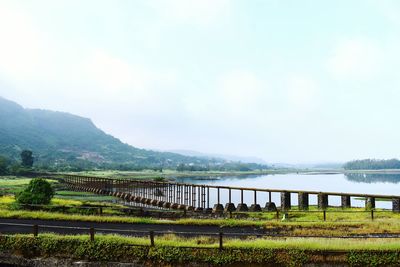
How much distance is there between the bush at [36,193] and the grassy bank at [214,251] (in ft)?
82.5

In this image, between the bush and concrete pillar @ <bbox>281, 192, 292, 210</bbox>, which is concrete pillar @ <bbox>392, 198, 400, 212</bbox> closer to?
concrete pillar @ <bbox>281, 192, 292, 210</bbox>

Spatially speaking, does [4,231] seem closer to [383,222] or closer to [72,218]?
[72,218]

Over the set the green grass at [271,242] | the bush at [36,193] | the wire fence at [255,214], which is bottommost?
the wire fence at [255,214]

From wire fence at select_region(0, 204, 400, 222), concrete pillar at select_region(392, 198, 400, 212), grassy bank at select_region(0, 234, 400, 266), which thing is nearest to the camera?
grassy bank at select_region(0, 234, 400, 266)

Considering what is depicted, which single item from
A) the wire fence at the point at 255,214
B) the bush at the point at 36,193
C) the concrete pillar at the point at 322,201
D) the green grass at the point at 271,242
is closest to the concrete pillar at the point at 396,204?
the wire fence at the point at 255,214

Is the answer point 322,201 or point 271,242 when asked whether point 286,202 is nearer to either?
point 322,201

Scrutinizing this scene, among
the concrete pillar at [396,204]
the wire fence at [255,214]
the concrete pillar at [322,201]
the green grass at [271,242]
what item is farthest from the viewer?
the concrete pillar at [322,201]

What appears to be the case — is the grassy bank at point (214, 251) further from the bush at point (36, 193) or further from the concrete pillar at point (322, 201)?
the bush at point (36, 193)

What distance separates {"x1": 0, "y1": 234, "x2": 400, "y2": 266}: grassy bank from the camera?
842 inches

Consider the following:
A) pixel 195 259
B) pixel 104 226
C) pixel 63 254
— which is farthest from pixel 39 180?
pixel 195 259

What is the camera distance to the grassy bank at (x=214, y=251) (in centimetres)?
2138

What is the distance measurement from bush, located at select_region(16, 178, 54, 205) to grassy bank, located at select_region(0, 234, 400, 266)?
25.1 metres

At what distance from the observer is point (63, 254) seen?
77.4 feet

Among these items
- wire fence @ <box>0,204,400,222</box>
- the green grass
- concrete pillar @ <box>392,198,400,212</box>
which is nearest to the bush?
wire fence @ <box>0,204,400,222</box>
